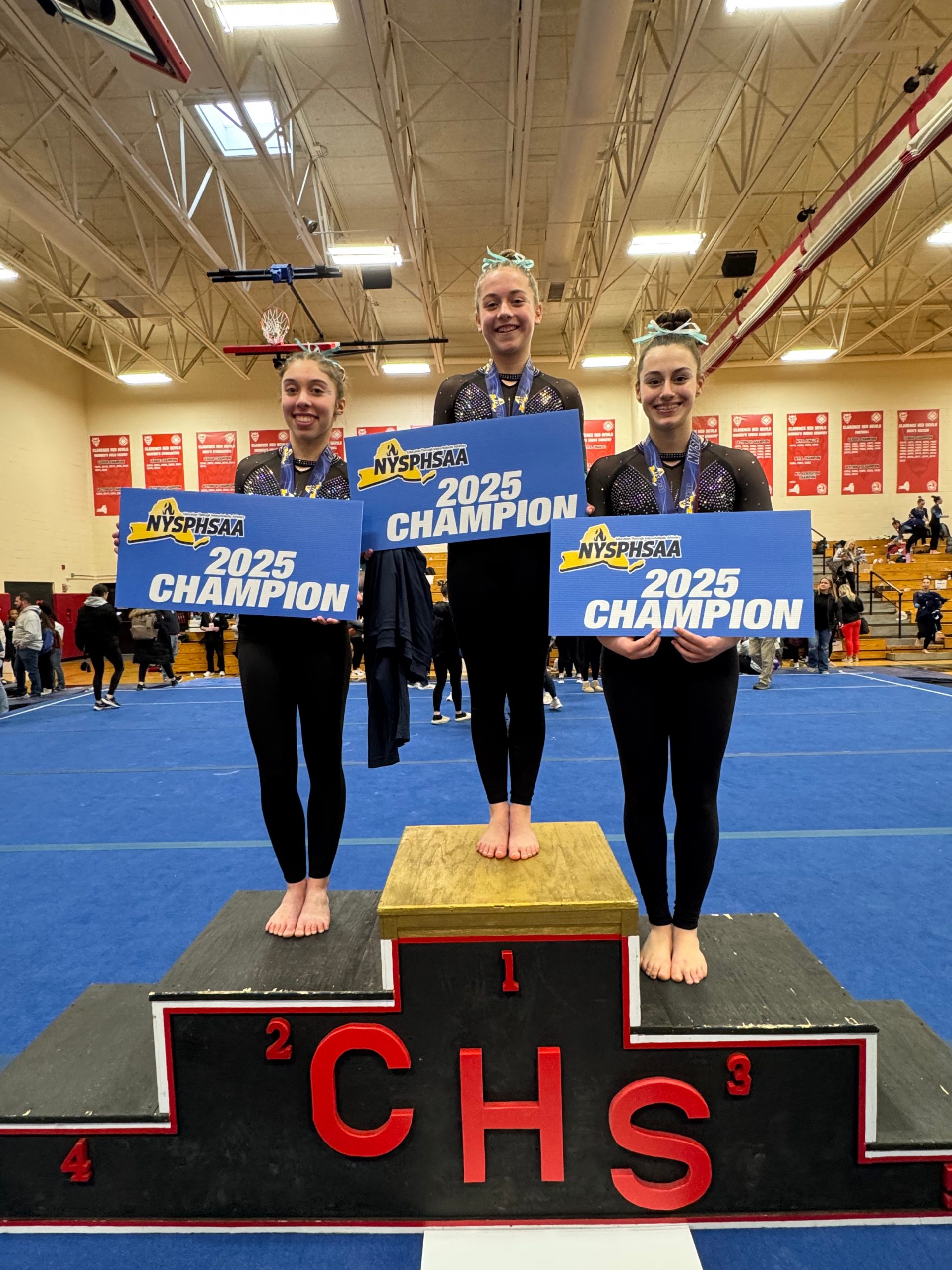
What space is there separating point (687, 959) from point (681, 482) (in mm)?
1147

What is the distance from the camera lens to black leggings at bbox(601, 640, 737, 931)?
1598 mm

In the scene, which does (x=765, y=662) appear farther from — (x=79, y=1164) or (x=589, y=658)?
(x=79, y=1164)

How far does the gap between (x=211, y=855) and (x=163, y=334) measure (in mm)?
14904

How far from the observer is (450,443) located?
1.72 m

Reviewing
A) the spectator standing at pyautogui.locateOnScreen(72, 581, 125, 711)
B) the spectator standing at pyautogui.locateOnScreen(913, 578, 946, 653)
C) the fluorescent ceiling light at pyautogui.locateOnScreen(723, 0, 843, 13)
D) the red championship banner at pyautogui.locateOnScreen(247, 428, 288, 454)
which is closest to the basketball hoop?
the spectator standing at pyautogui.locateOnScreen(72, 581, 125, 711)

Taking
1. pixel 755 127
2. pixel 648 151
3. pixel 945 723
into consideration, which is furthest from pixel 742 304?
pixel 945 723

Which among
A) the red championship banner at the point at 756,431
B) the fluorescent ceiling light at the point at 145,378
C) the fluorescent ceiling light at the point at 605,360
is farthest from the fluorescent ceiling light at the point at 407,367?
the red championship banner at the point at 756,431

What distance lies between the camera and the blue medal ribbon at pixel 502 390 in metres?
1.81

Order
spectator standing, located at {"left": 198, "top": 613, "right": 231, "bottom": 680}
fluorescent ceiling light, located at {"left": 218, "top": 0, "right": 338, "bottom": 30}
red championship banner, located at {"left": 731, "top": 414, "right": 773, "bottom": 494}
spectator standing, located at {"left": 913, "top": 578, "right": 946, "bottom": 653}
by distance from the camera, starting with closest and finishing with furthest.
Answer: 1. fluorescent ceiling light, located at {"left": 218, "top": 0, "right": 338, "bottom": 30}
2. spectator standing, located at {"left": 198, "top": 613, "right": 231, "bottom": 680}
3. spectator standing, located at {"left": 913, "top": 578, "right": 946, "bottom": 653}
4. red championship banner, located at {"left": 731, "top": 414, "right": 773, "bottom": 494}

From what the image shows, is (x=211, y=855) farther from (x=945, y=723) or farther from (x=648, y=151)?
(x=648, y=151)

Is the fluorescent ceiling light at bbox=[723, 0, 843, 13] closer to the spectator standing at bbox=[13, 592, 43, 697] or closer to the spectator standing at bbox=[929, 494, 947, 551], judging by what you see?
the spectator standing at bbox=[13, 592, 43, 697]

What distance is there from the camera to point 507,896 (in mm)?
1498

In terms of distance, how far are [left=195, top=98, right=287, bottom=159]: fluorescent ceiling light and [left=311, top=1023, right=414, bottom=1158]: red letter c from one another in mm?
8077

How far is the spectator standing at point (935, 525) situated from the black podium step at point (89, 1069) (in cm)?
1666
